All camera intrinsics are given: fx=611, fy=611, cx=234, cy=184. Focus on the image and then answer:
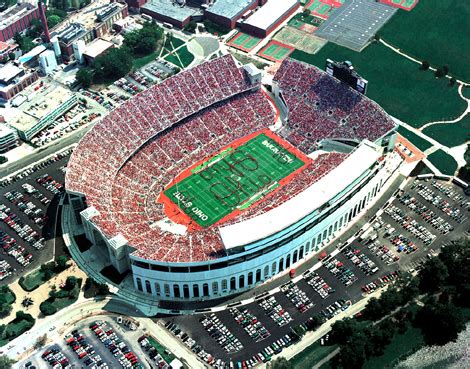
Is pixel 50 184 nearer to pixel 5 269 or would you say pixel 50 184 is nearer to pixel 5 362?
pixel 5 269

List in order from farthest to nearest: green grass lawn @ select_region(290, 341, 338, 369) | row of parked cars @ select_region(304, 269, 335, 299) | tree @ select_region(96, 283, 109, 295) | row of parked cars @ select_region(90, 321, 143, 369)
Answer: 1. row of parked cars @ select_region(304, 269, 335, 299)
2. tree @ select_region(96, 283, 109, 295)
3. row of parked cars @ select_region(90, 321, 143, 369)
4. green grass lawn @ select_region(290, 341, 338, 369)

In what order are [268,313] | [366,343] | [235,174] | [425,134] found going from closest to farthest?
[366,343]
[268,313]
[235,174]
[425,134]

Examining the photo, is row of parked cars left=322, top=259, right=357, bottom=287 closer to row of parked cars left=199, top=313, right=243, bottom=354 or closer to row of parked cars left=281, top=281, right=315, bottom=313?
row of parked cars left=281, top=281, right=315, bottom=313

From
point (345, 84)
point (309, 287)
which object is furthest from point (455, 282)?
point (345, 84)

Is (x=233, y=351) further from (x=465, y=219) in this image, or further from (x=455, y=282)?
(x=465, y=219)

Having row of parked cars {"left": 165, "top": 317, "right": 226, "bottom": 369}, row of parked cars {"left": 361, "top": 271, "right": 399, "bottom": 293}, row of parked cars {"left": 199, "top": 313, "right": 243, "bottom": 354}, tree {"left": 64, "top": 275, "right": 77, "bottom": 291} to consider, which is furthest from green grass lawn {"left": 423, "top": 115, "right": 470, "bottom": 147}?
tree {"left": 64, "top": 275, "right": 77, "bottom": 291}

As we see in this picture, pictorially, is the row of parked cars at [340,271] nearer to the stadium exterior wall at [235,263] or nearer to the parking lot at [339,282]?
the parking lot at [339,282]
